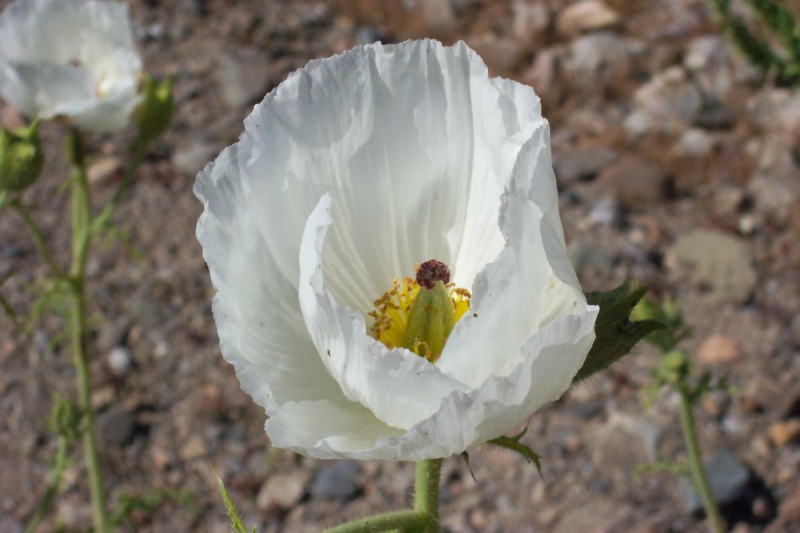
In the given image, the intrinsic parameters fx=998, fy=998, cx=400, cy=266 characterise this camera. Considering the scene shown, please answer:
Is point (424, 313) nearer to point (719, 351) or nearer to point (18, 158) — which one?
point (18, 158)

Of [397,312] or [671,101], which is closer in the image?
[397,312]

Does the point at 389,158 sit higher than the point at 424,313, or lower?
higher

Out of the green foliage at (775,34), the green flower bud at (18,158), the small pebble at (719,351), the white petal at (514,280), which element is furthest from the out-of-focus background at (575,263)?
the white petal at (514,280)

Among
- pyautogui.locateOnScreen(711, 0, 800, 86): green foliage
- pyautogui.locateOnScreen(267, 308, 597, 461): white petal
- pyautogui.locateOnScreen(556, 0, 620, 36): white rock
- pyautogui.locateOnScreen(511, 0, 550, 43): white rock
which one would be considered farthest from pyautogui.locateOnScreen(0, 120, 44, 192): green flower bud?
pyautogui.locateOnScreen(556, 0, 620, 36): white rock

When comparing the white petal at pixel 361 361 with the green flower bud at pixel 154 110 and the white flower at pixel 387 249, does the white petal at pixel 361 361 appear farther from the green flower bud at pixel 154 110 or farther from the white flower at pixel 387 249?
the green flower bud at pixel 154 110

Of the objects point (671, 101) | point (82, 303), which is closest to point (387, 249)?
point (82, 303)

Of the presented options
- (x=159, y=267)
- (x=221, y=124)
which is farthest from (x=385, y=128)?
(x=221, y=124)
